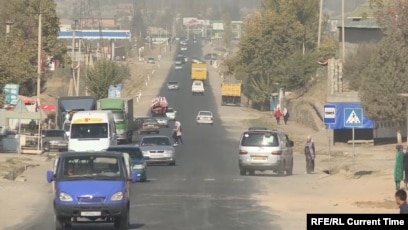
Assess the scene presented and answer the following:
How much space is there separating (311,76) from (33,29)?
98.0ft

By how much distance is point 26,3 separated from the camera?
96.1 metres

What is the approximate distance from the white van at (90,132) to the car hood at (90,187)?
2477 cm

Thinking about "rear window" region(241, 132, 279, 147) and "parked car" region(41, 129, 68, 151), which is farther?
"parked car" region(41, 129, 68, 151)

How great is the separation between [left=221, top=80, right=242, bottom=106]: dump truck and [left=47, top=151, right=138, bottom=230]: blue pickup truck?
302ft

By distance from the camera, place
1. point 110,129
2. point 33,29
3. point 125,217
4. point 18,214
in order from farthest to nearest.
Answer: point 33,29, point 110,129, point 18,214, point 125,217

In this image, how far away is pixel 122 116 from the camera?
66.6 m

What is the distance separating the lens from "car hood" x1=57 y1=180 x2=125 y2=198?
22.6m

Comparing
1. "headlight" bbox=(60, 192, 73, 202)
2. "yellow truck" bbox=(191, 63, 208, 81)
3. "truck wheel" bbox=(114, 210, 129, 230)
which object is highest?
"yellow truck" bbox=(191, 63, 208, 81)

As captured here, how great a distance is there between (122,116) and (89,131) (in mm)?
18386

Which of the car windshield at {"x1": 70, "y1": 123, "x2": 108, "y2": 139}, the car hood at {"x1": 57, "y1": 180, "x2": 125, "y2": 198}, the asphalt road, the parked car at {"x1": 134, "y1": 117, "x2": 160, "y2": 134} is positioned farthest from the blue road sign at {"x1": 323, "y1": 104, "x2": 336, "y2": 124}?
the parked car at {"x1": 134, "y1": 117, "x2": 160, "y2": 134}

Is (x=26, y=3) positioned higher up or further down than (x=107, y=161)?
higher up

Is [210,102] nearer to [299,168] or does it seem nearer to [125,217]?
[299,168]

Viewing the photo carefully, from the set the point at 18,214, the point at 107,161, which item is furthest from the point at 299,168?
the point at 107,161

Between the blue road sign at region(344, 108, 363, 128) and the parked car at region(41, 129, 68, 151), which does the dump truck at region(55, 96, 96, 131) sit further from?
the blue road sign at region(344, 108, 363, 128)
